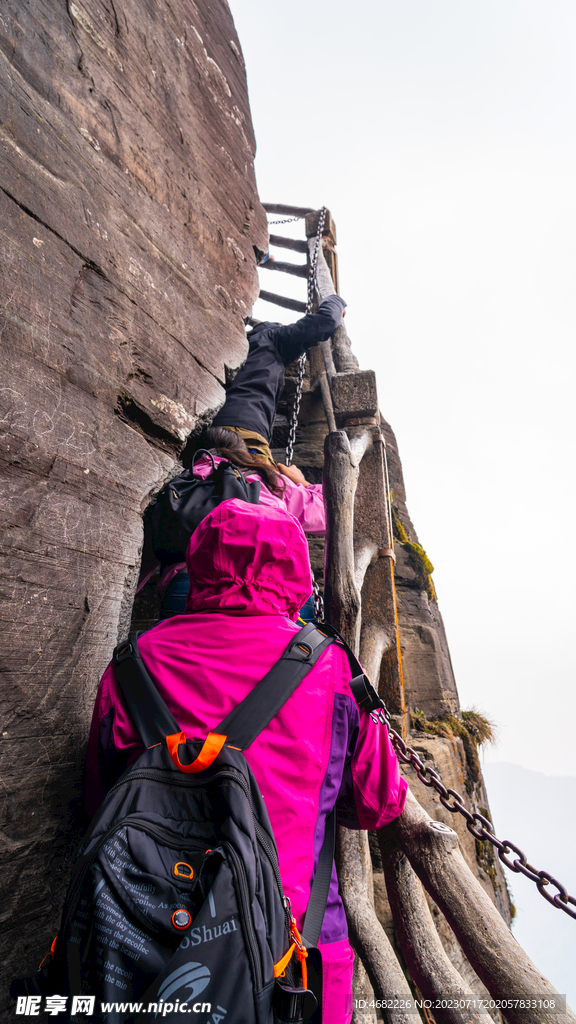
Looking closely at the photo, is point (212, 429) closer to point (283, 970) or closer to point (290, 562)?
point (290, 562)

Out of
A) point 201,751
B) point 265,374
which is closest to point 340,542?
point 265,374

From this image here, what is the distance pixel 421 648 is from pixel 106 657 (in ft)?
15.6

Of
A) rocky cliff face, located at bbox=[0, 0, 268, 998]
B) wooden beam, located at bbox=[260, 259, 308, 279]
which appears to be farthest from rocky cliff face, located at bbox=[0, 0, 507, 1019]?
wooden beam, located at bbox=[260, 259, 308, 279]

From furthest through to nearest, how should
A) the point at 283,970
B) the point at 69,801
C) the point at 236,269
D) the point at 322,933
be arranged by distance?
the point at 236,269 < the point at 69,801 < the point at 322,933 < the point at 283,970

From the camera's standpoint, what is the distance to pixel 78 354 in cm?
203

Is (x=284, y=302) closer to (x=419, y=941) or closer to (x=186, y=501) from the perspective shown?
(x=186, y=501)

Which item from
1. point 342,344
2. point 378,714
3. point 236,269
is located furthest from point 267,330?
point 378,714

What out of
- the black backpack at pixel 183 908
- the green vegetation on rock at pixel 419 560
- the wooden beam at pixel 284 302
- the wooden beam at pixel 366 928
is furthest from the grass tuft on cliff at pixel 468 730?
the wooden beam at pixel 284 302

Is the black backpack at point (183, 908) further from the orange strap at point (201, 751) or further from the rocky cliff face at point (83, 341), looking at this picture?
the rocky cliff face at point (83, 341)

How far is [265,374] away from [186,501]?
1.64 metres

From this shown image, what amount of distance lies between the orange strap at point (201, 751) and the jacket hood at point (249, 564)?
15.2 inches

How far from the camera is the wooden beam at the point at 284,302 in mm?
7160

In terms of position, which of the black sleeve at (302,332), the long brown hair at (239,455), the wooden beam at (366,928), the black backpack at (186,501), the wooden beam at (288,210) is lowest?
the wooden beam at (366,928)

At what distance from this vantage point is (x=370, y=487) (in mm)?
4297
